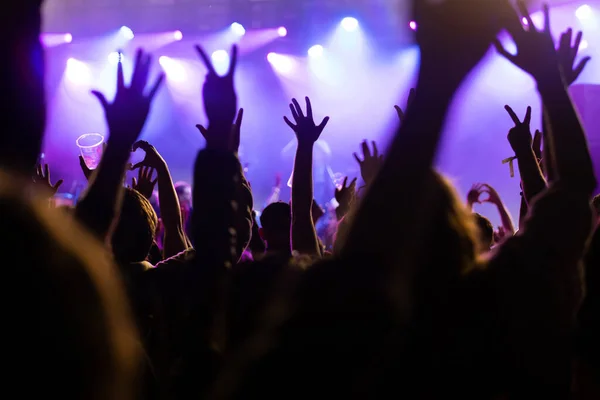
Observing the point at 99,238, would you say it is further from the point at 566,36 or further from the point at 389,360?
the point at 566,36

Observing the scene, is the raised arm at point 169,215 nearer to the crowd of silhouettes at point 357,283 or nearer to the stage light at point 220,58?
the crowd of silhouettes at point 357,283

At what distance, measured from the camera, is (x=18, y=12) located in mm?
867

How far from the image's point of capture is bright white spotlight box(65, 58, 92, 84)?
12.1 m

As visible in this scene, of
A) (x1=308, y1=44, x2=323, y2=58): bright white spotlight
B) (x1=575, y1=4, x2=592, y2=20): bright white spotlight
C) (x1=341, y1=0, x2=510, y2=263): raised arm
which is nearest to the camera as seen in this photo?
(x1=341, y1=0, x2=510, y2=263): raised arm

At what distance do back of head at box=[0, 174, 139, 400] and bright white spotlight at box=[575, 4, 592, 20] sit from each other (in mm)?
11217

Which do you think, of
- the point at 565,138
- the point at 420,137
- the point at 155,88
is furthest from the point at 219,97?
the point at 565,138

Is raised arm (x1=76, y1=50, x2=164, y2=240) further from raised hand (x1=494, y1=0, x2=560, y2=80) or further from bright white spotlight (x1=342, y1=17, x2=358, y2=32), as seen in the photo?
bright white spotlight (x1=342, y1=17, x2=358, y2=32)

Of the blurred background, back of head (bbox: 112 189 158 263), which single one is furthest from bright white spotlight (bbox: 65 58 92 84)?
back of head (bbox: 112 189 158 263)

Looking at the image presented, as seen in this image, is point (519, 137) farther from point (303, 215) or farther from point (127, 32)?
point (127, 32)

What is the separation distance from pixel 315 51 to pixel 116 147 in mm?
10821

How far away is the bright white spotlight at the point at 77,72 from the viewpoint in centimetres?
1214

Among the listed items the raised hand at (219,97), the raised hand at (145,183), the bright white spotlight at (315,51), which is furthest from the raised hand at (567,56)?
the bright white spotlight at (315,51)

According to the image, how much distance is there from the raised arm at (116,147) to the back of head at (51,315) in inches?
14.0

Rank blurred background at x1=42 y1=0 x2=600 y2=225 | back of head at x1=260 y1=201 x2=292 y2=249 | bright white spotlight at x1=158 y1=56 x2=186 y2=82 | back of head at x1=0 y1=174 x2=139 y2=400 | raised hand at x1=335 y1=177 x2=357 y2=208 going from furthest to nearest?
bright white spotlight at x1=158 y1=56 x2=186 y2=82
blurred background at x1=42 y1=0 x2=600 y2=225
raised hand at x1=335 y1=177 x2=357 y2=208
back of head at x1=260 y1=201 x2=292 y2=249
back of head at x1=0 y1=174 x2=139 y2=400
